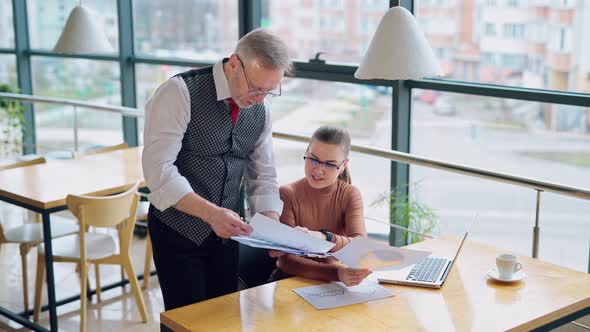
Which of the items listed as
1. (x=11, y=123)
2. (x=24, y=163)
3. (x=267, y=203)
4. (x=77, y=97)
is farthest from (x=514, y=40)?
(x=11, y=123)

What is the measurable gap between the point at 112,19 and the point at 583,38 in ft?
12.1

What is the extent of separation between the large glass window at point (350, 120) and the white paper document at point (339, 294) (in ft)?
5.49

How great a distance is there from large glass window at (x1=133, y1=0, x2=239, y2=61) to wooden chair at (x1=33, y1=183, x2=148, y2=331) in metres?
1.79

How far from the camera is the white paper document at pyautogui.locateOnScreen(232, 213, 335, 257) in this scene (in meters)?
2.10

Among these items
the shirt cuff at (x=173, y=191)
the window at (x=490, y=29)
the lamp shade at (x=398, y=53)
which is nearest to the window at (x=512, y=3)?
the window at (x=490, y=29)

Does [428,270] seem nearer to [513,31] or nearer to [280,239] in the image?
[280,239]

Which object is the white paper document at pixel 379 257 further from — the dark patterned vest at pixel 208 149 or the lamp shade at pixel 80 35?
the lamp shade at pixel 80 35

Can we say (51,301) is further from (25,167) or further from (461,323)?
(461,323)

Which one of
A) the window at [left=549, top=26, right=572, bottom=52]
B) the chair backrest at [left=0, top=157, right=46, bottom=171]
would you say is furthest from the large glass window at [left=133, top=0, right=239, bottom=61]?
the window at [left=549, top=26, right=572, bottom=52]

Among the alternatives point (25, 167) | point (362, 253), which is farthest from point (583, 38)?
point (25, 167)

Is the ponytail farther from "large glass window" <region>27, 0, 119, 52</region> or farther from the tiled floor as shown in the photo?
"large glass window" <region>27, 0, 119, 52</region>

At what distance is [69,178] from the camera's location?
3.93 m

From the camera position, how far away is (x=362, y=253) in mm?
2164

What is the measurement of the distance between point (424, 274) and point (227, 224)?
66 cm
